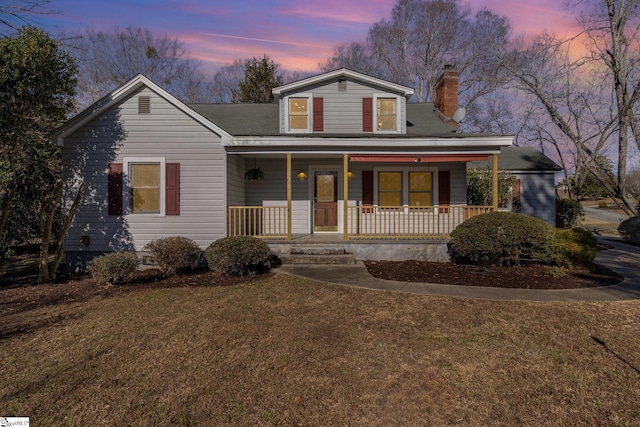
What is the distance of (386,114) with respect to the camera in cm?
1166

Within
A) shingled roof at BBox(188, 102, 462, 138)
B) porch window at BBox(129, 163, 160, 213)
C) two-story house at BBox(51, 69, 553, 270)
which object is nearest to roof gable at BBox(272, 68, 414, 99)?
two-story house at BBox(51, 69, 553, 270)

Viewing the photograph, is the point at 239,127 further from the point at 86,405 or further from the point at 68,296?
the point at 86,405

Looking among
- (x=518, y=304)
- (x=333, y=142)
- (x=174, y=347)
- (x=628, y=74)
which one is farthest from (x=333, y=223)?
(x=628, y=74)

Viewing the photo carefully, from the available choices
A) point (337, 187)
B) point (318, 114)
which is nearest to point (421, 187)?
point (337, 187)

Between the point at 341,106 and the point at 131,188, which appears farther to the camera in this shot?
the point at 341,106

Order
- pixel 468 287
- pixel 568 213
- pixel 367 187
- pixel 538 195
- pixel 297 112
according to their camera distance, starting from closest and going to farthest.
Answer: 1. pixel 468 287
2. pixel 297 112
3. pixel 367 187
4. pixel 538 195
5. pixel 568 213

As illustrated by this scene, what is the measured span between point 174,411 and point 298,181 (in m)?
9.21

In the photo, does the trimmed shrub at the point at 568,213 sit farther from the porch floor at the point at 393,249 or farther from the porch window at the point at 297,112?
the porch window at the point at 297,112

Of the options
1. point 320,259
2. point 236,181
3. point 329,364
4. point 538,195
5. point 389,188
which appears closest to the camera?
point 329,364

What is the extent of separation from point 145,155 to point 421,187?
854 cm

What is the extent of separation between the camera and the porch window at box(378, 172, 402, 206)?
11938mm

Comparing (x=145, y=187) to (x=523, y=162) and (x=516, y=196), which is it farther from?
(x=523, y=162)

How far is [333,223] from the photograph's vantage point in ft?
39.6

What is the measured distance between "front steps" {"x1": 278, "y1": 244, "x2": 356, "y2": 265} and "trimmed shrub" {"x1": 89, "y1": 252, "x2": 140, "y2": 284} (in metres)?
3.62
